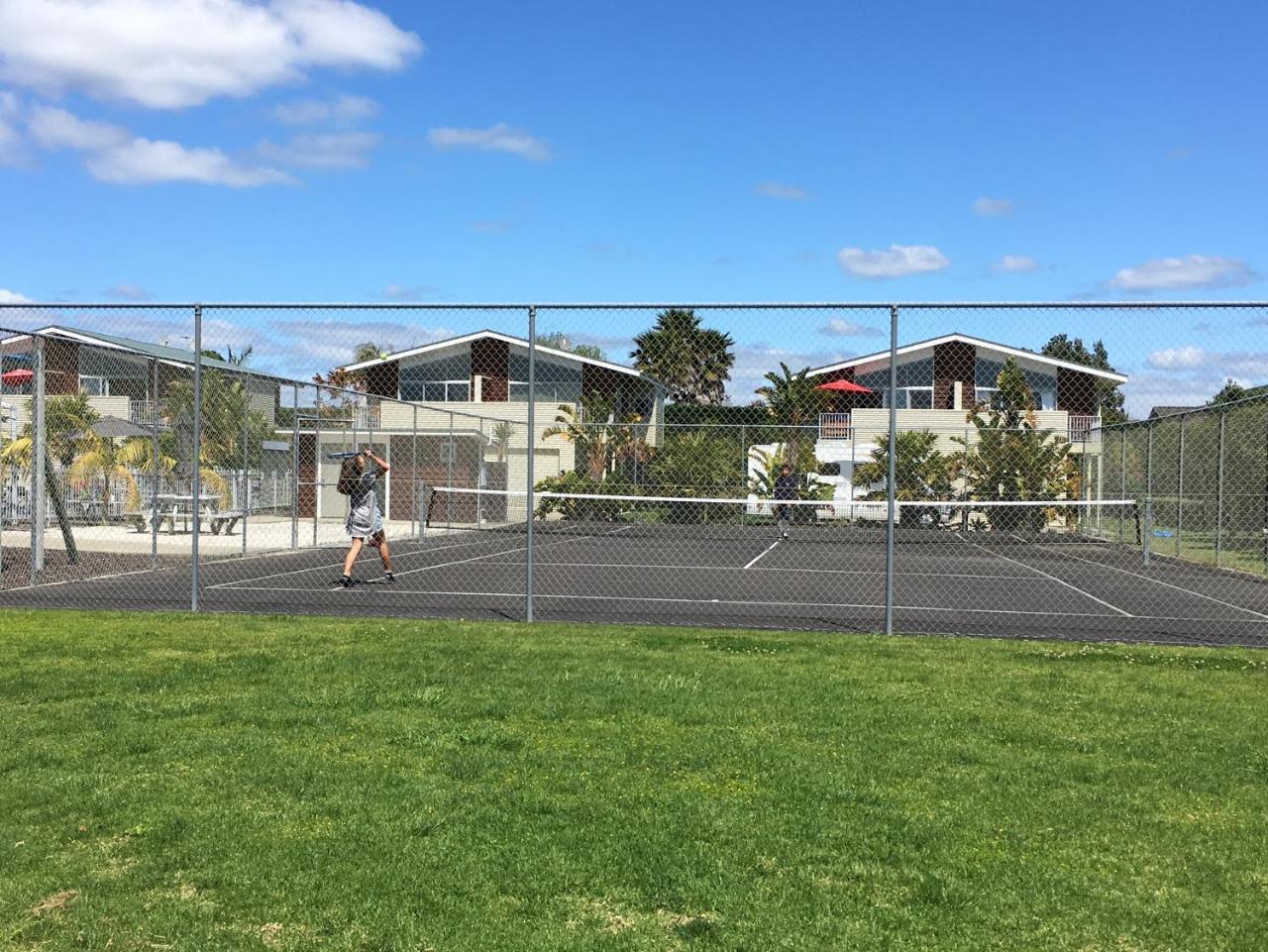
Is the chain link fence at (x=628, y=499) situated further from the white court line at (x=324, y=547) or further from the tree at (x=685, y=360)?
the tree at (x=685, y=360)

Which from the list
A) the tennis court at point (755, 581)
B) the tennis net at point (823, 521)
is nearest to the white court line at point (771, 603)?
the tennis court at point (755, 581)

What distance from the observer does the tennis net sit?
77.3 ft

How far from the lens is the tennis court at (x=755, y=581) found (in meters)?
12.2

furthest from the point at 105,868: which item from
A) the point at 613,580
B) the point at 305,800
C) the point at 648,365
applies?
the point at 648,365

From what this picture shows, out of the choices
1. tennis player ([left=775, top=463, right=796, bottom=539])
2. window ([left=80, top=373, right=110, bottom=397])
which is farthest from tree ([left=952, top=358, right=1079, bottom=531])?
window ([left=80, top=373, right=110, bottom=397])

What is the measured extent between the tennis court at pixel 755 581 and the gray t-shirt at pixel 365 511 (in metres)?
0.74

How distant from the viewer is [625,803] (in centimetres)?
534

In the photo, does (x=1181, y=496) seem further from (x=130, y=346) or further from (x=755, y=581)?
(x=130, y=346)

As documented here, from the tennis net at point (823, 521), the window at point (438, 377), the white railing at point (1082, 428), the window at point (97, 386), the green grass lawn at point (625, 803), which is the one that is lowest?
the green grass lawn at point (625, 803)

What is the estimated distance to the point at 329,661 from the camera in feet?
28.6

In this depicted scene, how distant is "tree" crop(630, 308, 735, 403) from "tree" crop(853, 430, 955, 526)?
24889 mm

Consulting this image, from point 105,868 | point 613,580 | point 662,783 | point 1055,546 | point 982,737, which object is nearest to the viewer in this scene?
point 105,868

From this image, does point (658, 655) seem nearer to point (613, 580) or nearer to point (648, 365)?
point (613, 580)

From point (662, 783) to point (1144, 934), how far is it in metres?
2.31
